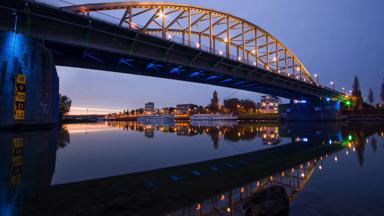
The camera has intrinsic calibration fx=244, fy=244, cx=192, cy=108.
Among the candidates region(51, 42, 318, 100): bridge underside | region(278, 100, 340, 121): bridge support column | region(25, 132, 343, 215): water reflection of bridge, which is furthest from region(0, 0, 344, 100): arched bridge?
region(278, 100, 340, 121): bridge support column

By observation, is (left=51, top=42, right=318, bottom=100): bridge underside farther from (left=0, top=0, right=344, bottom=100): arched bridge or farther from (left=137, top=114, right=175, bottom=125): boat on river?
(left=137, top=114, right=175, bottom=125): boat on river

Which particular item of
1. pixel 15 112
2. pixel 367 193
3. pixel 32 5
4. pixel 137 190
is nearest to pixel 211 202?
pixel 137 190

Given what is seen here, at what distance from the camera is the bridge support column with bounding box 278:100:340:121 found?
308 feet

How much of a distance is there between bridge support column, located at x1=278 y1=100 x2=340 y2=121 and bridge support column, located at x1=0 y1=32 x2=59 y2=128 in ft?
307

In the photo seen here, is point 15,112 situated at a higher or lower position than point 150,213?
higher

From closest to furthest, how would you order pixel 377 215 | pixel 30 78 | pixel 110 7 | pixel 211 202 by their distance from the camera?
1. pixel 377 215
2. pixel 211 202
3. pixel 30 78
4. pixel 110 7

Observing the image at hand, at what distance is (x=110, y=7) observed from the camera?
38906 millimetres

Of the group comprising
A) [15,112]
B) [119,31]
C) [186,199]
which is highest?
[119,31]

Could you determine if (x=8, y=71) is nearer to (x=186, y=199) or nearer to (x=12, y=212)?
(x=12, y=212)

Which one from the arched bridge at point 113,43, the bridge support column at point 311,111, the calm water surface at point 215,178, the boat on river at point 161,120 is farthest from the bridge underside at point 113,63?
the boat on river at point 161,120

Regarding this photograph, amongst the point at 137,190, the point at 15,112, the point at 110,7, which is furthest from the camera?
the point at 110,7

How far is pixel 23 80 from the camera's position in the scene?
25.7 metres

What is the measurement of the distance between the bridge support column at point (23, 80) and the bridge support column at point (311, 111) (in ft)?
307

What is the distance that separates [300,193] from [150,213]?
14.4 ft
